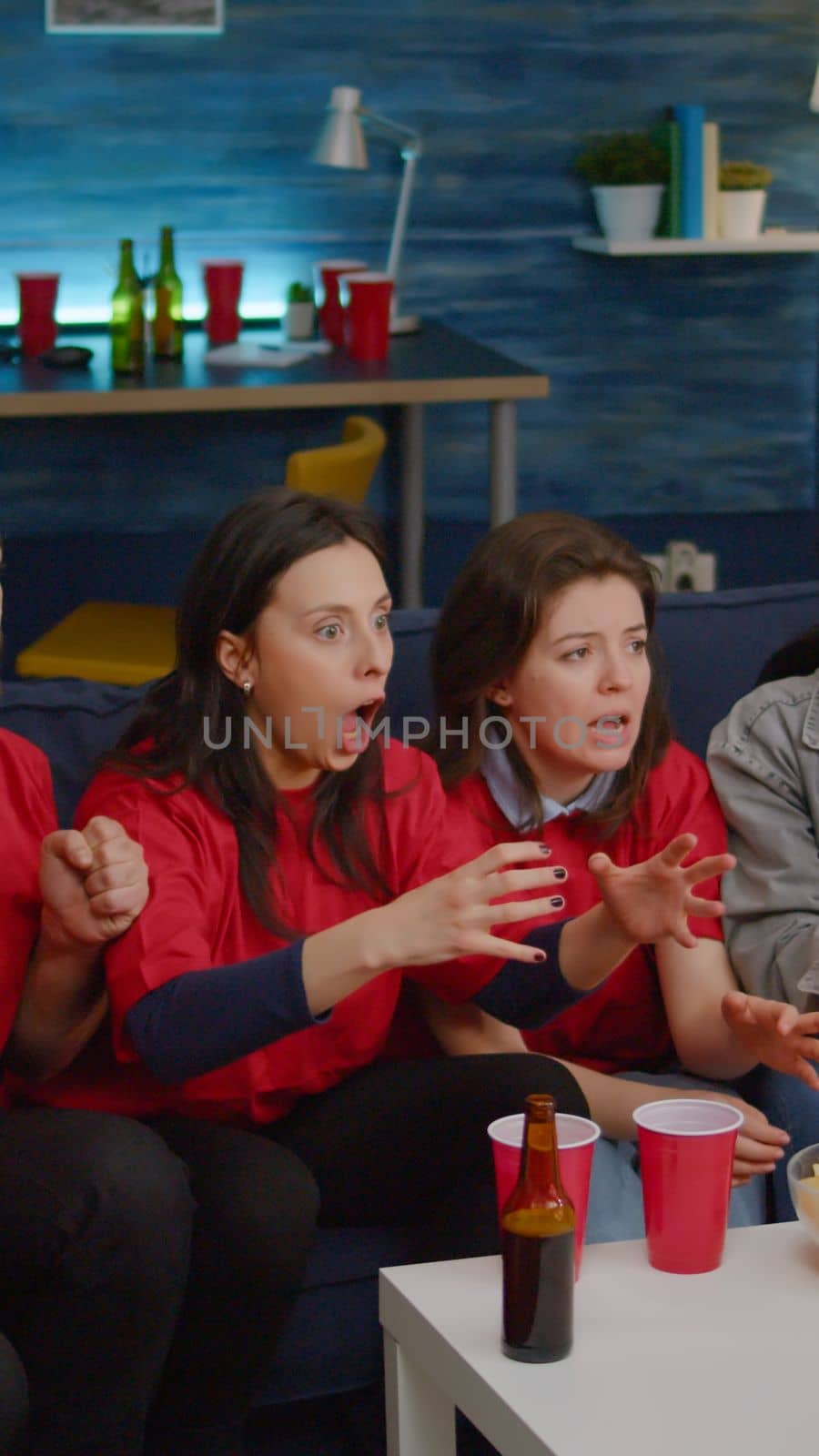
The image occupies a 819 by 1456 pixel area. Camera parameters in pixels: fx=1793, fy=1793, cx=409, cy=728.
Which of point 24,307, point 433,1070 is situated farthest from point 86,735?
A: point 24,307

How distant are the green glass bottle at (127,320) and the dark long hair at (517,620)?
1955 millimetres

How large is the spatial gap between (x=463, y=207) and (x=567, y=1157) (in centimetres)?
355

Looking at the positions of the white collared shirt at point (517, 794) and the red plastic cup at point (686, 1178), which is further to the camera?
the white collared shirt at point (517, 794)

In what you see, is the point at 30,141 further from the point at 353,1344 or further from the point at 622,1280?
the point at 622,1280

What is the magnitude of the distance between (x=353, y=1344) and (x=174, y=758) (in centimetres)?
60

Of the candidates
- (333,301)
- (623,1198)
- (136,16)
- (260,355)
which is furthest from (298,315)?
(623,1198)

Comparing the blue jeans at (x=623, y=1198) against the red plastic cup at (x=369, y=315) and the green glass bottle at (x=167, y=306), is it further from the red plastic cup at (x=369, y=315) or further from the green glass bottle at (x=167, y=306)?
the green glass bottle at (x=167, y=306)

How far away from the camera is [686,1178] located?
4.20ft

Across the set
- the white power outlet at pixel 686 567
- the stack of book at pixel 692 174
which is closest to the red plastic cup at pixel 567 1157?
the stack of book at pixel 692 174

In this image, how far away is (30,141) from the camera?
13.8ft

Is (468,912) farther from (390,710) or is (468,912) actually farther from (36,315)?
(36,315)

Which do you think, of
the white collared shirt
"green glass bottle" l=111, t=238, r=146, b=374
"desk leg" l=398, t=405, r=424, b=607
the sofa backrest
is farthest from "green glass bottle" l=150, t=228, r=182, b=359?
the white collared shirt

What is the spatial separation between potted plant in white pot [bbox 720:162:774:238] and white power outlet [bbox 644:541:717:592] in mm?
800

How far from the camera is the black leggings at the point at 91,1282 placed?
145 cm
